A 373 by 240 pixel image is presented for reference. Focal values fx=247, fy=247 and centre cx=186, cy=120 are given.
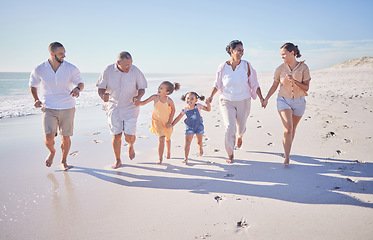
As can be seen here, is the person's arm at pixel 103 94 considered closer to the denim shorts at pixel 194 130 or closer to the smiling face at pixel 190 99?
the smiling face at pixel 190 99

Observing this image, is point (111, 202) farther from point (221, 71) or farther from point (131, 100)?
point (221, 71)

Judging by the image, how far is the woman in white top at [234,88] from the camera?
179 inches

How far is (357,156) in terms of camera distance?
15.1 ft

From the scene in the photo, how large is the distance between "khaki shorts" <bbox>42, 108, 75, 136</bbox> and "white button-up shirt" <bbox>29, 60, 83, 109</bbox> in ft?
0.29

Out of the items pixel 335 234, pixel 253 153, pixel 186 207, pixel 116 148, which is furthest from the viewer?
pixel 253 153

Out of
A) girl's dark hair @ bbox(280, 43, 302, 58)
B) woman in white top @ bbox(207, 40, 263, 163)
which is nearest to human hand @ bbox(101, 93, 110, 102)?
woman in white top @ bbox(207, 40, 263, 163)

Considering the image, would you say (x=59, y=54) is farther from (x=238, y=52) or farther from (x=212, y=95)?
(x=238, y=52)

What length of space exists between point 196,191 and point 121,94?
7.15 ft

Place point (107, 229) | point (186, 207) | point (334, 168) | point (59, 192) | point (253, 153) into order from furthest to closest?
1. point (253, 153)
2. point (334, 168)
3. point (59, 192)
4. point (186, 207)
5. point (107, 229)

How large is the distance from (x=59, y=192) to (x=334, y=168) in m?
4.33

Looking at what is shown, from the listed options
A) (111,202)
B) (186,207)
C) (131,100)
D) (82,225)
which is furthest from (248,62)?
(82,225)

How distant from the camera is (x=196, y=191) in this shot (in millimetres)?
3488

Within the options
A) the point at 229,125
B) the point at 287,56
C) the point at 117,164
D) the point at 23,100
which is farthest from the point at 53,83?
the point at 23,100

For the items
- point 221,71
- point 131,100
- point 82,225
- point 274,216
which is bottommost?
point 82,225
